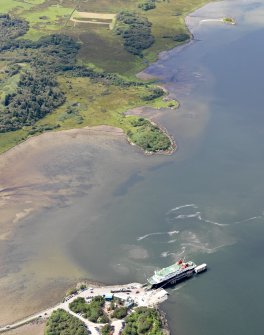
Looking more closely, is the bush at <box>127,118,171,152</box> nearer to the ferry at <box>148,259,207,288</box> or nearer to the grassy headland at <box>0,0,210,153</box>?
the grassy headland at <box>0,0,210,153</box>

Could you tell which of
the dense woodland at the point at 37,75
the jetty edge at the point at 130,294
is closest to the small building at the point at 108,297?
the jetty edge at the point at 130,294

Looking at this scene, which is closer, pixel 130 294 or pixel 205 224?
pixel 130 294

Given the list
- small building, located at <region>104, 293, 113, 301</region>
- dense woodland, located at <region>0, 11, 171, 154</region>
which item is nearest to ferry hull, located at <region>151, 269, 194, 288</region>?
small building, located at <region>104, 293, 113, 301</region>

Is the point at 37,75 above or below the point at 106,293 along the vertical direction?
above

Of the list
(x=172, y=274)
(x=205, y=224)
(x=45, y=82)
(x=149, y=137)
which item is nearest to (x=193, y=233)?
(x=205, y=224)

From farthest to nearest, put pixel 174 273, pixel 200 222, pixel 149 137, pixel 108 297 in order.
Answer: pixel 149 137, pixel 200 222, pixel 174 273, pixel 108 297

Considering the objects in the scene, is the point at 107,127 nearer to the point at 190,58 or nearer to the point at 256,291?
the point at 190,58

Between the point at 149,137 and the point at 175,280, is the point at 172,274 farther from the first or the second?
the point at 149,137

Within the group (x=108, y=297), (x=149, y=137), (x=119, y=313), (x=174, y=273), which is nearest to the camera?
(x=119, y=313)
